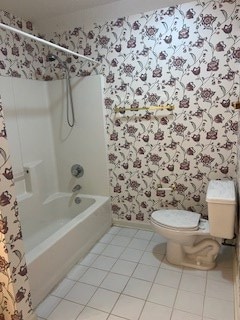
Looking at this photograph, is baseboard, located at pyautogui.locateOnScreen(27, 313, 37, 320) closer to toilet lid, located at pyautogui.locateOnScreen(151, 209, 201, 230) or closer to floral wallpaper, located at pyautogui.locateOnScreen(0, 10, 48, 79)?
toilet lid, located at pyautogui.locateOnScreen(151, 209, 201, 230)

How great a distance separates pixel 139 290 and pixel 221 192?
Answer: 0.96 metres

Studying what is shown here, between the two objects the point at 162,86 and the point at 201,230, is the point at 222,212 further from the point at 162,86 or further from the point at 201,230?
the point at 162,86

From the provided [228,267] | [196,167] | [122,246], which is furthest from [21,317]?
[196,167]

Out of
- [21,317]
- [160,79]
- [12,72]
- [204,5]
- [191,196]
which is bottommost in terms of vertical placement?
[21,317]

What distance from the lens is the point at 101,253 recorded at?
7.32 ft

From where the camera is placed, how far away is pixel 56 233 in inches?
76.2

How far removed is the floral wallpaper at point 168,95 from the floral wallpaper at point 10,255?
54.3 inches

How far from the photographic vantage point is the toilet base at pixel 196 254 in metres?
1.96

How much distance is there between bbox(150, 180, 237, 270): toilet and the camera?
5.83 feet

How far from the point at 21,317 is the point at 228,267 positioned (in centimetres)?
157

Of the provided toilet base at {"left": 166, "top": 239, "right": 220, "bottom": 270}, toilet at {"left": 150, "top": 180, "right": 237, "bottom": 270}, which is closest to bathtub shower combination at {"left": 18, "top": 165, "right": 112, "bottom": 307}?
toilet at {"left": 150, "top": 180, "right": 237, "bottom": 270}

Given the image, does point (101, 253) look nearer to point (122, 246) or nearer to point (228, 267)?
point (122, 246)

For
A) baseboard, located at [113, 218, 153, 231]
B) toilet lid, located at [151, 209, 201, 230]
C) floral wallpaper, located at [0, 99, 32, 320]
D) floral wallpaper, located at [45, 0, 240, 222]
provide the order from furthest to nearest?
baseboard, located at [113, 218, 153, 231]
floral wallpaper, located at [45, 0, 240, 222]
toilet lid, located at [151, 209, 201, 230]
floral wallpaper, located at [0, 99, 32, 320]

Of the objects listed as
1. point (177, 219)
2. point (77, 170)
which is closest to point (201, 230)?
point (177, 219)
